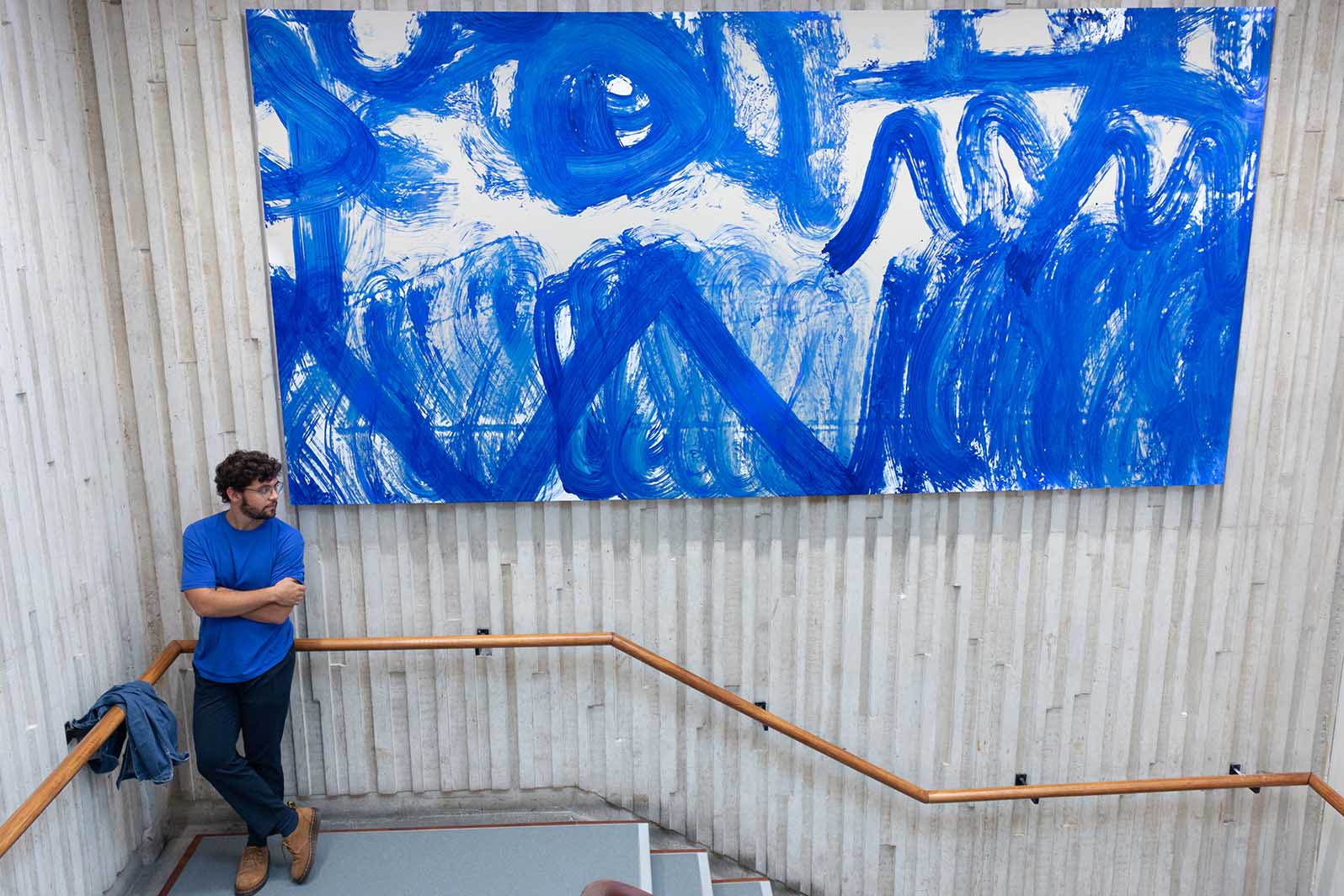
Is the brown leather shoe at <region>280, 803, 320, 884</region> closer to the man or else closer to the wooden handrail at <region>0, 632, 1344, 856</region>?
the man

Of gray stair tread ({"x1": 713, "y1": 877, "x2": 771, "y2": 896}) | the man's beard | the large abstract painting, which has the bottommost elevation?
gray stair tread ({"x1": 713, "y1": 877, "x2": 771, "y2": 896})

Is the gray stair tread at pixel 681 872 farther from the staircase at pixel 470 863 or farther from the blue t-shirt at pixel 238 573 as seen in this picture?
the blue t-shirt at pixel 238 573

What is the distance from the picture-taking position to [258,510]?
288 centimetres

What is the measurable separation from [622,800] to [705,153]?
264 centimetres

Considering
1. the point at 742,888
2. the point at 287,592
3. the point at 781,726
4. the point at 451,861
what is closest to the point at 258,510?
the point at 287,592

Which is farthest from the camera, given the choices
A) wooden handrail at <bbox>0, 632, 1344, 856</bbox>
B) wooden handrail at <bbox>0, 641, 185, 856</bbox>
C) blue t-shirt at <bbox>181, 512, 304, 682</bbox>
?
wooden handrail at <bbox>0, 632, 1344, 856</bbox>

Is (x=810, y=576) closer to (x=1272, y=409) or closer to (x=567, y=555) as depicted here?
(x=567, y=555)

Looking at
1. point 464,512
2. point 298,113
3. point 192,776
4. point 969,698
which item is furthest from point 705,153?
point 192,776

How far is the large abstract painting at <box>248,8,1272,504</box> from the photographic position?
3004mm

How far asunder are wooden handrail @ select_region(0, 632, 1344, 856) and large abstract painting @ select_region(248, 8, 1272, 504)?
581 mm

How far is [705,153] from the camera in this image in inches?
121

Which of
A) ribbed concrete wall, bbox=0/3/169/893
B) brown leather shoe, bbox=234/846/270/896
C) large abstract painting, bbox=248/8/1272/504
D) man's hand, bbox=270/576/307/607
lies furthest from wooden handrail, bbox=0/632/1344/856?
brown leather shoe, bbox=234/846/270/896

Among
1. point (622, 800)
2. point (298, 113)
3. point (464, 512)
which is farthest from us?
point (622, 800)

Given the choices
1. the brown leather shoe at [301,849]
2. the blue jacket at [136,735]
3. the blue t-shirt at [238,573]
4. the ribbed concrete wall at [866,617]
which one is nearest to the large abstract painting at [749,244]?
the ribbed concrete wall at [866,617]
